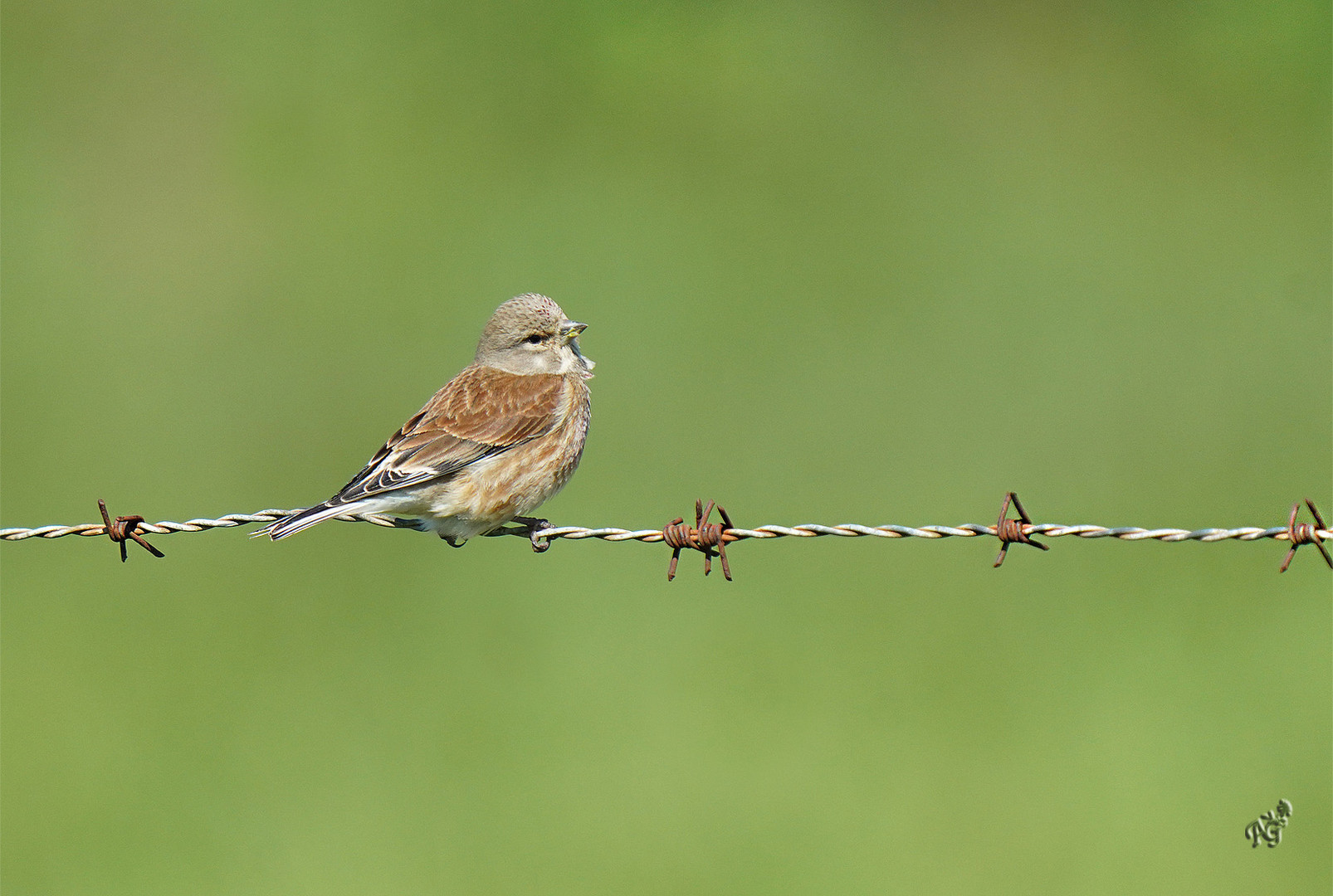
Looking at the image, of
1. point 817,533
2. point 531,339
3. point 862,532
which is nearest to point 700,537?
point 817,533

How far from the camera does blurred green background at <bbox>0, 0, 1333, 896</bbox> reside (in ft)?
24.1

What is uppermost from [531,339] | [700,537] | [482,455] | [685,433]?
[685,433]

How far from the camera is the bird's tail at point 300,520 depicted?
529cm

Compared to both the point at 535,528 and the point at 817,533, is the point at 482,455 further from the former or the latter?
the point at 817,533

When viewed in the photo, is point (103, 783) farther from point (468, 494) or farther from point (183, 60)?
point (183, 60)

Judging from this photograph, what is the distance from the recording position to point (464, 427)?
6.18 m

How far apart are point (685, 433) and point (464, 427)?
4.86 metres

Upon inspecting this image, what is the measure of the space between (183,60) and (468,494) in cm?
1059

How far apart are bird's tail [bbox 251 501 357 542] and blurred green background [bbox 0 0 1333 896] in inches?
92.6

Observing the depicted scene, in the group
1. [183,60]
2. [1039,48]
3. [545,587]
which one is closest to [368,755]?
[545,587]

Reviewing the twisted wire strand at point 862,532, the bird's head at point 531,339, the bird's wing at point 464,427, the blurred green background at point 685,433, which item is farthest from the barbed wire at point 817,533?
the blurred green background at point 685,433

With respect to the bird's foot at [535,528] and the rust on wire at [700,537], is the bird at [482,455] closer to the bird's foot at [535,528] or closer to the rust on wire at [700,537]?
the bird's foot at [535,528]

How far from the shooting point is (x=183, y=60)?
14906 millimetres

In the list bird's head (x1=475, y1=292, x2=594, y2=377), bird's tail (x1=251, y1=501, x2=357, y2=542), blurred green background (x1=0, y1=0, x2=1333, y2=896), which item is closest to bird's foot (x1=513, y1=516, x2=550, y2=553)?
bird's head (x1=475, y1=292, x2=594, y2=377)
